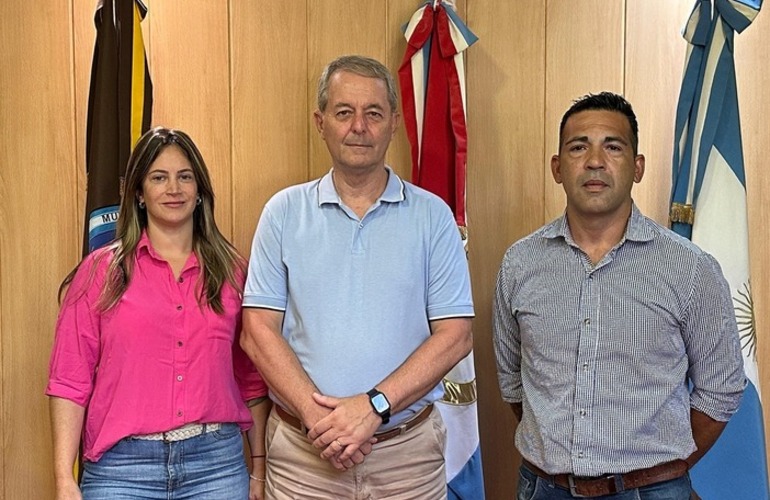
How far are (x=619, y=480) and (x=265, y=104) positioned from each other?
1511 mm

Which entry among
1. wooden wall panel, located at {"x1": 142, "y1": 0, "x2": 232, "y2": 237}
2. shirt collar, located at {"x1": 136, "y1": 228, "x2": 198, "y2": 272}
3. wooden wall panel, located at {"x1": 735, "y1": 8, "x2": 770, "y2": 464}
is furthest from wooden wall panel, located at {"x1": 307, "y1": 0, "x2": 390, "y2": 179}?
wooden wall panel, located at {"x1": 735, "y1": 8, "x2": 770, "y2": 464}

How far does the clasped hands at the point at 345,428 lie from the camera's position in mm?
1763

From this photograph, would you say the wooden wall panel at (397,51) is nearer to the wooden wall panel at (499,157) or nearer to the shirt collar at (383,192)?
the wooden wall panel at (499,157)

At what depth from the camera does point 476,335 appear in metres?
2.63

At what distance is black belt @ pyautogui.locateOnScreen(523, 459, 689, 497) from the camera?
1696 millimetres

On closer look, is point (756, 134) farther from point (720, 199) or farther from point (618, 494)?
point (618, 494)

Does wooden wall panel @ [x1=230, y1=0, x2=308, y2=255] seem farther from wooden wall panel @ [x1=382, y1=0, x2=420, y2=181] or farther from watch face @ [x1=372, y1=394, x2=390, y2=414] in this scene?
watch face @ [x1=372, y1=394, x2=390, y2=414]

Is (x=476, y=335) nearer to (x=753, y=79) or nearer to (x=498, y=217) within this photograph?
(x=498, y=217)

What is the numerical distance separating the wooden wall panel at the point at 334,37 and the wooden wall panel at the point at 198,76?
0.26 metres

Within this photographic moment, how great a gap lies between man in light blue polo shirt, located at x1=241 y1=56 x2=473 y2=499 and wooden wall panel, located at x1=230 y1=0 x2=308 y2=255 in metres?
0.53

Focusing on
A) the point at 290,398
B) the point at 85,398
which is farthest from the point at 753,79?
the point at 85,398

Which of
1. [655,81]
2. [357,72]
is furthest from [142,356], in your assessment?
[655,81]

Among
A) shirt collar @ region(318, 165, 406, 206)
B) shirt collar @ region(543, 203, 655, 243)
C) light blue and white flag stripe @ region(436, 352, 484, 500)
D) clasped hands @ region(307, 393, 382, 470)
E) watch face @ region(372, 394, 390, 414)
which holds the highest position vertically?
shirt collar @ region(318, 165, 406, 206)

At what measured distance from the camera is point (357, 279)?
1893 mm
